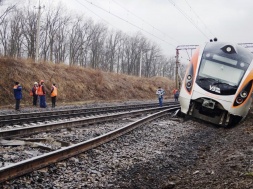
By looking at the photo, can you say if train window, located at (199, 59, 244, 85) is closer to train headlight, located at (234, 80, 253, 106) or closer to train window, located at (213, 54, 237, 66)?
train window, located at (213, 54, 237, 66)

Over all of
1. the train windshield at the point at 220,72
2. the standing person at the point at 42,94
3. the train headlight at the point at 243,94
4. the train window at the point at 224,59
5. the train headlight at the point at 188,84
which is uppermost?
the train window at the point at 224,59

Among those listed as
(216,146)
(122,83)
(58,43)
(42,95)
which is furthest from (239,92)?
(58,43)

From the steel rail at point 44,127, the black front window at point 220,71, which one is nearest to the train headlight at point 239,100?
the black front window at point 220,71

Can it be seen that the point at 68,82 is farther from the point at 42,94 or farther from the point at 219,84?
the point at 219,84

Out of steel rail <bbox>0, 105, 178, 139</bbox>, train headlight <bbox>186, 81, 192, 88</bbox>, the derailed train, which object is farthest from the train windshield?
steel rail <bbox>0, 105, 178, 139</bbox>

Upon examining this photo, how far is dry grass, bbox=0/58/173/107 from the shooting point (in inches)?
914

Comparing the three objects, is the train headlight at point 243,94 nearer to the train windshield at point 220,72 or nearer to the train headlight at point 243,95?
the train headlight at point 243,95

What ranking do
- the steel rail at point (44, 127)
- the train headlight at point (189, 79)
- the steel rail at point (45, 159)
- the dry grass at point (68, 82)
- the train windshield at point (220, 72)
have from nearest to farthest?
the steel rail at point (45, 159) → the steel rail at point (44, 127) → the train windshield at point (220, 72) → the train headlight at point (189, 79) → the dry grass at point (68, 82)

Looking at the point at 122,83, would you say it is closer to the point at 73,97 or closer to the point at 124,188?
the point at 73,97

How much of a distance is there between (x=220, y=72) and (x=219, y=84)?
0.63 meters

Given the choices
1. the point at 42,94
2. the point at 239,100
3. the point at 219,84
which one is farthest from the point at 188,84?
the point at 42,94

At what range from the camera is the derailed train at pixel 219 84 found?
Result: 10945mm

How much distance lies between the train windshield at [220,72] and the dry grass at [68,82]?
13.8 metres

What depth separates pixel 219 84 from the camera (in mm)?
11164
